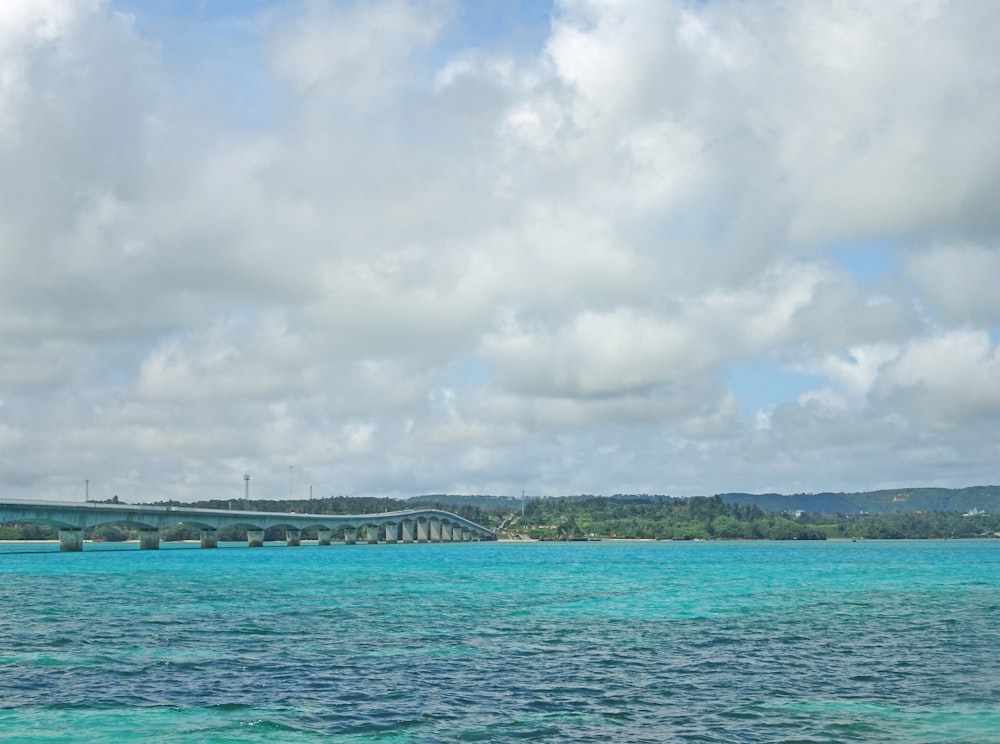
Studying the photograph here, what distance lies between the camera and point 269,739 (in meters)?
25.2

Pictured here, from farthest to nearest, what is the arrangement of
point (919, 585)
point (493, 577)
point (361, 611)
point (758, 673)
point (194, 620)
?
1. point (493, 577)
2. point (919, 585)
3. point (361, 611)
4. point (194, 620)
5. point (758, 673)

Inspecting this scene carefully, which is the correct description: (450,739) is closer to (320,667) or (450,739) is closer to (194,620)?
(320,667)

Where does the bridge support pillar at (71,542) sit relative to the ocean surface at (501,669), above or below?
below

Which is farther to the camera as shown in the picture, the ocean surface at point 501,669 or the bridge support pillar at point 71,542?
the bridge support pillar at point 71,542

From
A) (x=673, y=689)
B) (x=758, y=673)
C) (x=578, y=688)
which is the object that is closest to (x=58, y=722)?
(x=578, y=688)

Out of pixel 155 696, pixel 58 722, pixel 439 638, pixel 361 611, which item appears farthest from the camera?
pixel 361 611

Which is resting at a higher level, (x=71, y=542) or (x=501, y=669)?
(x=501, y=669)

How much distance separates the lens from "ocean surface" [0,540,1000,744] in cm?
2675

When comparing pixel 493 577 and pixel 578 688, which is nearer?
pixel 578 688

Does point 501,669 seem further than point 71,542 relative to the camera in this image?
No

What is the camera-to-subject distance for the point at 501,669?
36062 millimetres

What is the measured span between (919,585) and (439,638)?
57176 millimetres

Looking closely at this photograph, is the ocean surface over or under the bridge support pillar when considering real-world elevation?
over

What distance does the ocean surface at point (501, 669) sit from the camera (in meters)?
26.8
